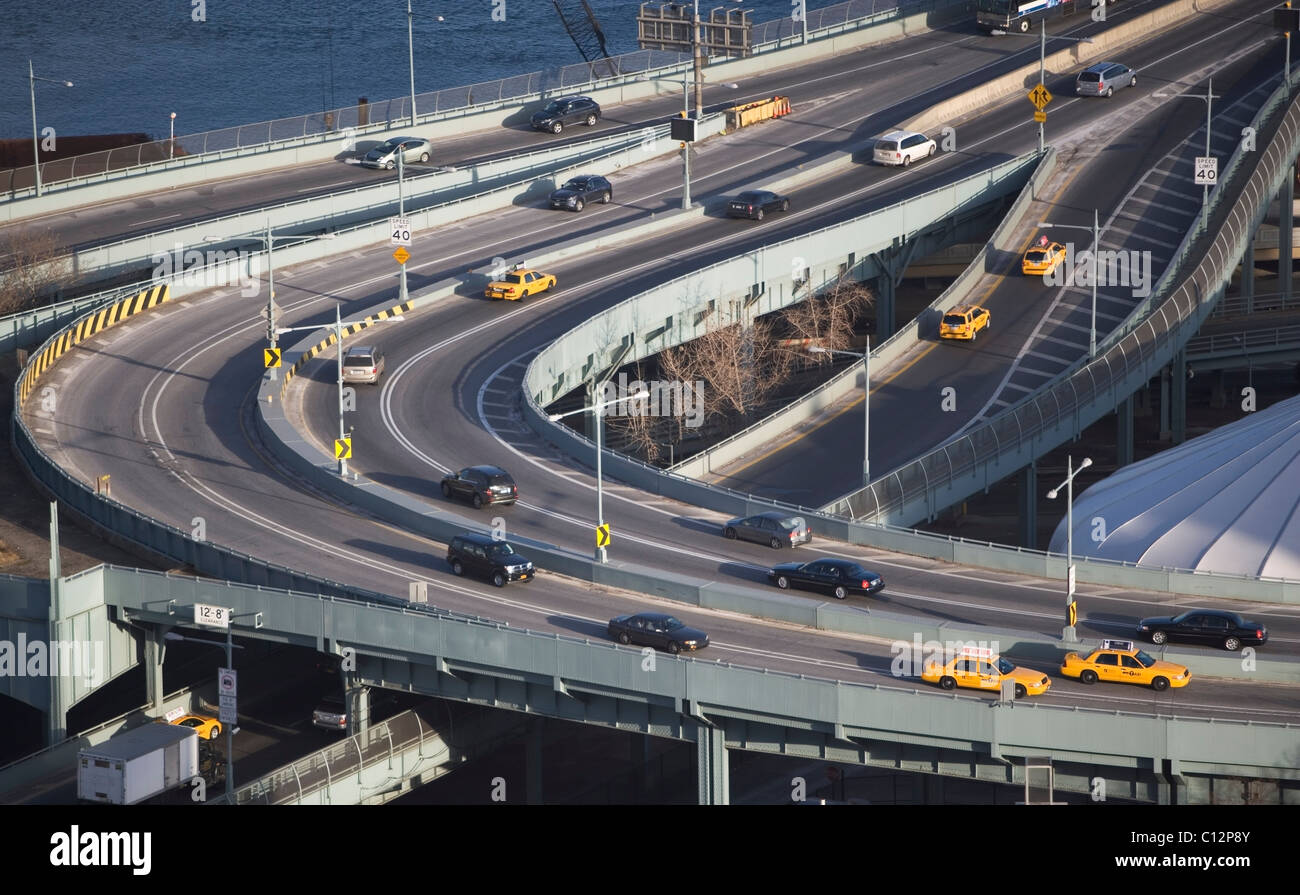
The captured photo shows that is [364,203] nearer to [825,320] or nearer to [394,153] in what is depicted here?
[394,153]

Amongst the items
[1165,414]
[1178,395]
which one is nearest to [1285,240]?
[1165,414]

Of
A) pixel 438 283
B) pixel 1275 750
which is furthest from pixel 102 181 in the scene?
pixel 1275 750

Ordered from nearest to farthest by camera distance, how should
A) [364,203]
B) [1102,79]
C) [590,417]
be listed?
[590,417] < [364,203] < [1102,79]

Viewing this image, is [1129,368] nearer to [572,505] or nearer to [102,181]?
[572,505]

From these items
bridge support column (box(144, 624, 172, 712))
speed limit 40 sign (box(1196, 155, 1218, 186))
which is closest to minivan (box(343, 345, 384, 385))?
bridge support column (box(144, 624, 172, 712))

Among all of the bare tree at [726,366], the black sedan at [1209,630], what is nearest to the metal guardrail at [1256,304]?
the bare tree at [726,366]

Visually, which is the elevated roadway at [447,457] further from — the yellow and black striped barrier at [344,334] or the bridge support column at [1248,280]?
the bridge support column at [1248,280]
